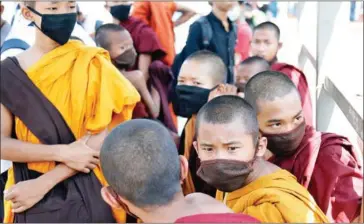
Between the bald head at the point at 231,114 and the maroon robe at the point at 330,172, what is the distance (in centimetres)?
37

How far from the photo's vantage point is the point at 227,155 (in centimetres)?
199

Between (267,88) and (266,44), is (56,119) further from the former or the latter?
(266,44)

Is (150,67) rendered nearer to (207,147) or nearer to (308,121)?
(308,121)

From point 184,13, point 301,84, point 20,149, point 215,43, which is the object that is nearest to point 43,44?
point 20,149

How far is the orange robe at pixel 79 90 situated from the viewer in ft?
7.87

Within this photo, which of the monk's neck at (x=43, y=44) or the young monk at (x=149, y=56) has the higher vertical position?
the monk's neck at (x=43, y=44)

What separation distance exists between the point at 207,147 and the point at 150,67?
2.14 metres

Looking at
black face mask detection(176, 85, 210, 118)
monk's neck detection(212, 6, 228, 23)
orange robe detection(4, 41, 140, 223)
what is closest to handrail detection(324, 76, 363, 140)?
black face mask detection(176, 85, 210, 118)

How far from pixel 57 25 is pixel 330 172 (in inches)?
48.0

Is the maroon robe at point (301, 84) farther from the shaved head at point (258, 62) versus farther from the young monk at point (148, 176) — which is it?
the young monk at point (148, 176)

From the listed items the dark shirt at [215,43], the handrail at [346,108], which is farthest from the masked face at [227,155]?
the dark shirt at [215,43]

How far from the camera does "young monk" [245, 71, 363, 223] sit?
7.39ft

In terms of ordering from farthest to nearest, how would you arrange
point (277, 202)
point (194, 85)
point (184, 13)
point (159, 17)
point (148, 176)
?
point (184, 13) → point (159, 17) → point (194, 85) → point (277, 202) → point (148, 176)

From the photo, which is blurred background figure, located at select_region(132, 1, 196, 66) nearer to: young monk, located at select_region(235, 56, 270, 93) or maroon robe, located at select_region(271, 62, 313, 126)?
young monk, located at select_region(235, 56, 270, 93)
